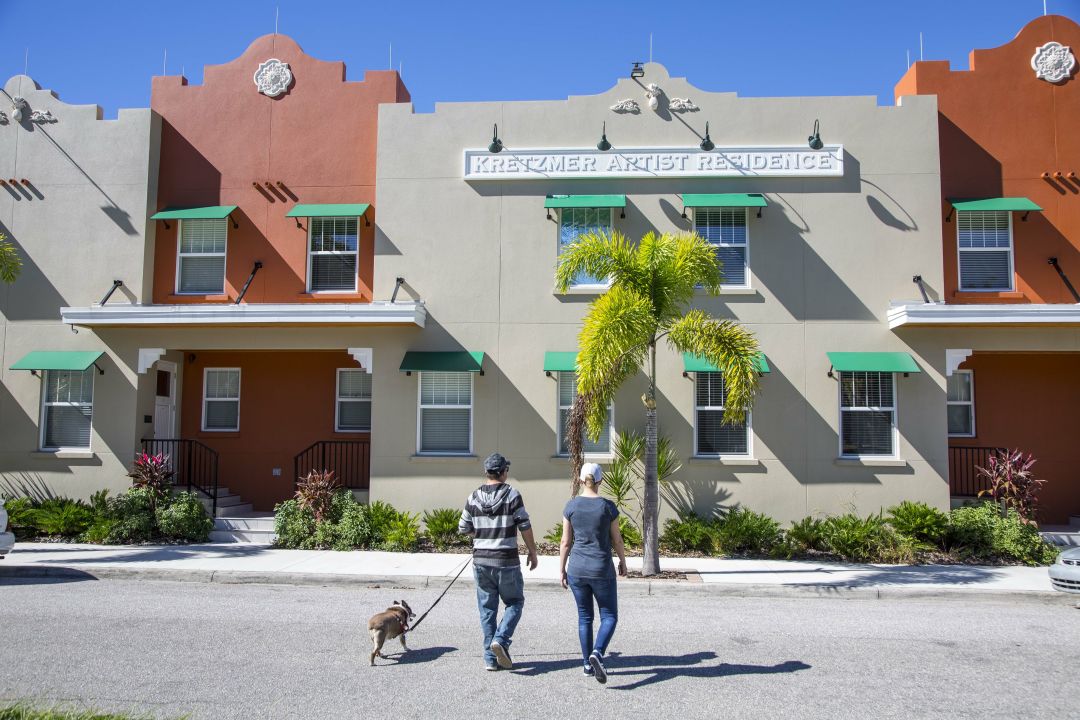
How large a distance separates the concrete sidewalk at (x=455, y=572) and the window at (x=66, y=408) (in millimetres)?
2839

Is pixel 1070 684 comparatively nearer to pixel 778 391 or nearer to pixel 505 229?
pixel 778 391

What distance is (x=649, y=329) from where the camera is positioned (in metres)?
10.8

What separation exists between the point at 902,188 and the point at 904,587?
7136mm

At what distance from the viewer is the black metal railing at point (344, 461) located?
1538cm

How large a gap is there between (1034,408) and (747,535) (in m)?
6.76

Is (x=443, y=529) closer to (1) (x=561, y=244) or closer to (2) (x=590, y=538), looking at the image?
(1) (x=561, y=244)

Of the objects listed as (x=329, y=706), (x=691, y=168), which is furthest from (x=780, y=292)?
(x=329, y=706)

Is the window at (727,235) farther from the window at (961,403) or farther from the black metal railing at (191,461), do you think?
the black metal railing at (191,461)

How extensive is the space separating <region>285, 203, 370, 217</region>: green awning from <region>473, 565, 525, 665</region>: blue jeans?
9731mm

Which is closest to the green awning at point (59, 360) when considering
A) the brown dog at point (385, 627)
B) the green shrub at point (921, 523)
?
the brown dog at point (385, 627)

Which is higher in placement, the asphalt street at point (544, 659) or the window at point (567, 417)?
the window at point (567, 417)

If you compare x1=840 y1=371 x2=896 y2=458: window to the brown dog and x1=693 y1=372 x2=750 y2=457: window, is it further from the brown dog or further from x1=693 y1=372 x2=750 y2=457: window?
the brown dog

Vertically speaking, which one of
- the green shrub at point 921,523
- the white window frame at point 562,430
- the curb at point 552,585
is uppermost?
the white window frame at point 562,430

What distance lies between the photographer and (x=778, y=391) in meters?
13.6
